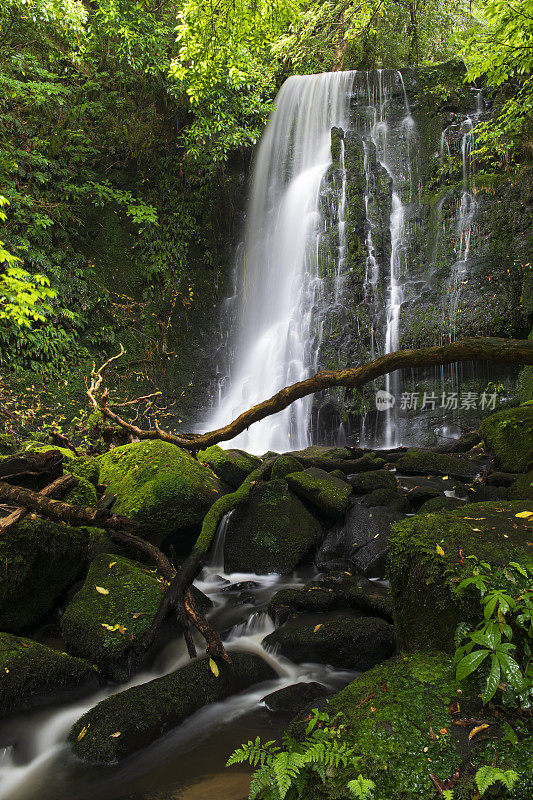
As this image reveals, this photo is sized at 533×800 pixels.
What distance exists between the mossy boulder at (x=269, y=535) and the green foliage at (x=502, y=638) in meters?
3.13

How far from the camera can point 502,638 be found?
74.0 inches

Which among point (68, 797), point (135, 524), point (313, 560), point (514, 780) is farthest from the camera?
point (313, 560)

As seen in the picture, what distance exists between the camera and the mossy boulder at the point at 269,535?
5.02 m

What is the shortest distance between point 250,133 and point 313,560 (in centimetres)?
1293

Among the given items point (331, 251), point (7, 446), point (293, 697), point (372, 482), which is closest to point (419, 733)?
point (293, 697)

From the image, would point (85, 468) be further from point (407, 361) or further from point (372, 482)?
point (407, 361)

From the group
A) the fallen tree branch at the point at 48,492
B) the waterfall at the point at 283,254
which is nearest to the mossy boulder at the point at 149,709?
the fallen tree branch at the point at 48,492

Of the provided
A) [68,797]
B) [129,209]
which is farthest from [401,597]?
[129,209]

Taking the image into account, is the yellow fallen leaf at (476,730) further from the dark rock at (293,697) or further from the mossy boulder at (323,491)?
the mossy boulder at (323,491)

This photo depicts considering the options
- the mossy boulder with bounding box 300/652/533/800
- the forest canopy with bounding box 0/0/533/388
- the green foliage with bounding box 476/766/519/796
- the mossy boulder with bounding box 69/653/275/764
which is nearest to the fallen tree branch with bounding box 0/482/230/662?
the mossy boulder with bounding box 69/653/275/764

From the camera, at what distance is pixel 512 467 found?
20.2 ft

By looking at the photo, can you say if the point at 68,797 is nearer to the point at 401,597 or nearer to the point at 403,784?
the point at 403,784

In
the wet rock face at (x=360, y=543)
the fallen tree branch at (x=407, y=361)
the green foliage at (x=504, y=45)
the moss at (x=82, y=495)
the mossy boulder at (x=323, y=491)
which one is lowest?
the wet rock face at (x=360, y=543)

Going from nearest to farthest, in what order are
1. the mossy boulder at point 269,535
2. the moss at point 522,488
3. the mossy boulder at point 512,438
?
1. the moss at point 522,488
2. the mossy boulder at point 269,535
3. the mossy boulder at point 512,438
